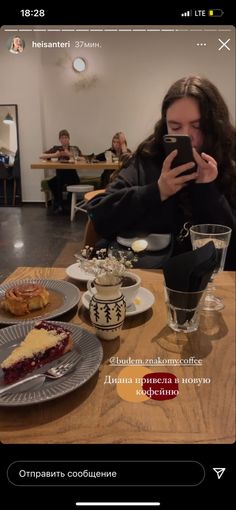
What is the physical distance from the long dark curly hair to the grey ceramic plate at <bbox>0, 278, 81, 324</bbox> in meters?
0.30

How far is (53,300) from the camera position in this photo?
659 mm

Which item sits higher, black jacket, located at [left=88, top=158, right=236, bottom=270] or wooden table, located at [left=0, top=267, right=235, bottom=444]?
black jacket, located at [left=88, top=158, right=236, bottom=270]

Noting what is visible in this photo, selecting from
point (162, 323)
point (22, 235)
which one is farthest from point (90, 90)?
point (162, 323)

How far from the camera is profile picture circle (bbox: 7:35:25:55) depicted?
0.41 meters

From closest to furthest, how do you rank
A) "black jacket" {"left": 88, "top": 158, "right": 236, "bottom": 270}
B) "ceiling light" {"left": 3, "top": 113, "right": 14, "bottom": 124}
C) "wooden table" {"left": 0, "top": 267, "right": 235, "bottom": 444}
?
"wooden table" {"left": 0, "top": 267, "right": 235, "bottom": 444} < "ceiling light" {"left": 3, "top": 113, "right": 14, "bottom": 124} < "black jacket" {"left": 88, "top": 158, "right": 236, "bottom": 270}

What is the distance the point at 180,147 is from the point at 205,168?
93 millimetres

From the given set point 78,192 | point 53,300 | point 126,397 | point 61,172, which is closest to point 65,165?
point 61,172

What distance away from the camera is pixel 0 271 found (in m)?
0.67

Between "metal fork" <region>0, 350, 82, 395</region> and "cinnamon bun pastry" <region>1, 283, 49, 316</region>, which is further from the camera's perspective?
"cinnamon bun pastry" <region>1, 283, 49, 316</region>
